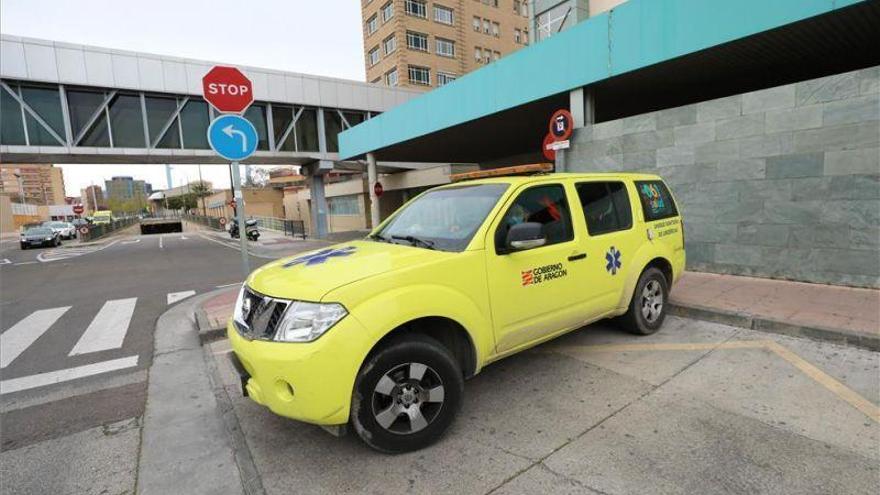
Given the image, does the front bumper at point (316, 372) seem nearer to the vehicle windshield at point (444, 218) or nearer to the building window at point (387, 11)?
the vehicle windshield at point (444, 218)

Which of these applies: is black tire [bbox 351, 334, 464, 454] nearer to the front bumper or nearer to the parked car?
the front bumper

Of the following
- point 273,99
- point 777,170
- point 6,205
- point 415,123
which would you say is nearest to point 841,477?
point 777,170

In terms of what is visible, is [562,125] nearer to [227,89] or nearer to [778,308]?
[778,308]

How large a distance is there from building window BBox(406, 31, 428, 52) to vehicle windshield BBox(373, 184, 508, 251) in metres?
42.2

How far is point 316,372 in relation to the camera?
8.23 feet

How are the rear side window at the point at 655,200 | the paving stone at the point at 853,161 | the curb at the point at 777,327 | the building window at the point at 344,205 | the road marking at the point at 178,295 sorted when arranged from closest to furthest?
the curb at the point at 777,327
the rear side window at the point at 655,200
the paving stone at the point at 853,161
the road marking at the point at 178,295
the building window at the point at 344,205

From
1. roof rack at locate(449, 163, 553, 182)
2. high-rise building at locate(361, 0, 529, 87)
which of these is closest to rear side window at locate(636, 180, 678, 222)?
roof rack at locate(449, 163, 553, 182)

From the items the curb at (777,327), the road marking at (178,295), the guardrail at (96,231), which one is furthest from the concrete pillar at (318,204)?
the curb at (777,327)

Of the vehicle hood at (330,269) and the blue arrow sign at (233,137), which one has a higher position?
the blue arrow sign at (233,137)

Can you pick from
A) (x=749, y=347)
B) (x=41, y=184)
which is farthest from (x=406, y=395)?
(x=41, y=184)

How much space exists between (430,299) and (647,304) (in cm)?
311

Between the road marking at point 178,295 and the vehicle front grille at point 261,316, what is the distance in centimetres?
646

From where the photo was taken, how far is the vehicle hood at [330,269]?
2717 millimetres

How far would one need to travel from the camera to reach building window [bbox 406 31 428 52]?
41806mm
